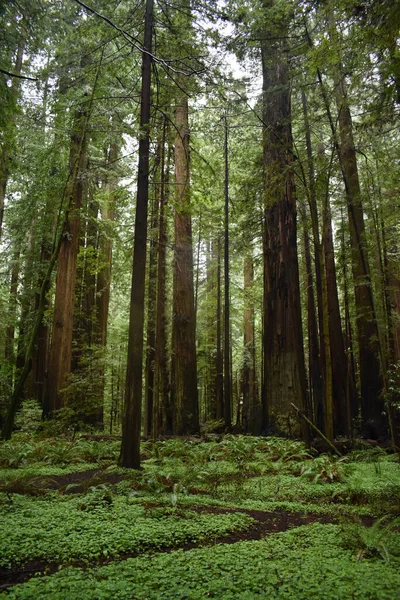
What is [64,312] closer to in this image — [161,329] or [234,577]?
[161,329]

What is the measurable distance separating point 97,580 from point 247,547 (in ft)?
3.80

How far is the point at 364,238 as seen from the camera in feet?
37.9

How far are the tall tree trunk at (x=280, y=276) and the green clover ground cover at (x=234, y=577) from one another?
7.05 metres

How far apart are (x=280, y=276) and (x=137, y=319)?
5520 mm

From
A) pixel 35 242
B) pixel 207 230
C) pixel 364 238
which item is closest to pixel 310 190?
pixel 364 238

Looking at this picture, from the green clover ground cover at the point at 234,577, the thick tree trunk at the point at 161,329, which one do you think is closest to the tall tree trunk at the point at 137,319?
the thick tree trunk at the point at 161,329

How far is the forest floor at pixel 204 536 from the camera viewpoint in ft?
7.55

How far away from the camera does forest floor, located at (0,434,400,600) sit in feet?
7.55

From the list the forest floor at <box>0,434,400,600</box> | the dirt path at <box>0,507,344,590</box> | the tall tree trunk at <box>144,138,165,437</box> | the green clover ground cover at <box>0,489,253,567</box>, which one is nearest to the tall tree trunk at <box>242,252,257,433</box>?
the tall tree trunk at <box>144,138,165,437</box>

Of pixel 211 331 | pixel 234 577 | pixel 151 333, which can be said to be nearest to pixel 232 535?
pixel 234 577

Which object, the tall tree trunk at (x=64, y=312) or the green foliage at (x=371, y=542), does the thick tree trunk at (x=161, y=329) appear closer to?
the tall tree trunk at (x=64, y=312)

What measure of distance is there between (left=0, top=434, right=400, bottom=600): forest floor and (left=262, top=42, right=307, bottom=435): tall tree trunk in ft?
13.3

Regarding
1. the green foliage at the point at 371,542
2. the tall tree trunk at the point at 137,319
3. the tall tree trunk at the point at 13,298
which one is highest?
the tall tree trunk at the point at 13,298

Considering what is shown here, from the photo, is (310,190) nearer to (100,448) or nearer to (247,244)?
(100,448)
